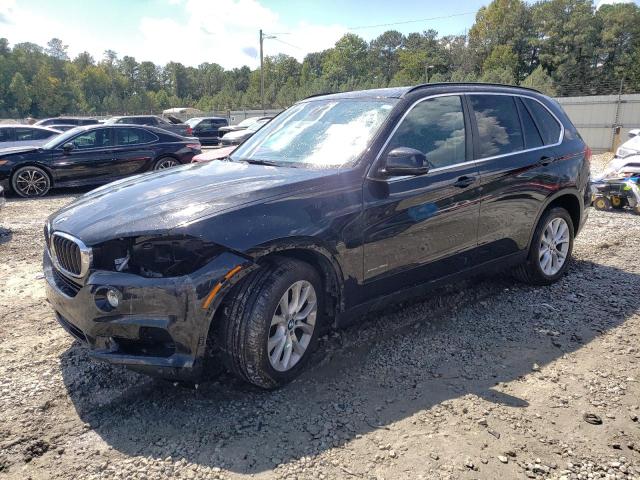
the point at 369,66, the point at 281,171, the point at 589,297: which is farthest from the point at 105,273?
the point at 369,66

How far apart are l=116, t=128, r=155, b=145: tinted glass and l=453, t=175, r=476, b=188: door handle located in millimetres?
9774

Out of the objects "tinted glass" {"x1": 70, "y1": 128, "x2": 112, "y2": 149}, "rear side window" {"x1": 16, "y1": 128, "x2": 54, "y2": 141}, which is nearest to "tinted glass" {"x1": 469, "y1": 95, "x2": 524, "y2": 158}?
"tinted glass" {"x1": 70, "y1": 128, "x2": 112, "y2": 149}

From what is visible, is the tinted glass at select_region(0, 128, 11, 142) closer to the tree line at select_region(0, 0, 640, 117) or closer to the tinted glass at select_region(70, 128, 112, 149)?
the tinted glass at select_region(70, 128, 112, 149)

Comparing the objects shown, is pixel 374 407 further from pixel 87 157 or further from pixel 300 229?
pixel 87 157

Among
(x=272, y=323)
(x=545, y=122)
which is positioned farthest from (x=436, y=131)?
(x=272, y=323)

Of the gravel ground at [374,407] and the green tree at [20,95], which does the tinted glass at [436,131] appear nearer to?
the gravel ground at [374,407]

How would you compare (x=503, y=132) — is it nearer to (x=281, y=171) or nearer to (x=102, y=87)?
(x=281, y=171)

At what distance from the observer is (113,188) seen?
3723 mm

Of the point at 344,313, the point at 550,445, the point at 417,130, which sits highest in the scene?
the point at 417,130

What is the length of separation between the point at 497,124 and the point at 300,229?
2.44 meters

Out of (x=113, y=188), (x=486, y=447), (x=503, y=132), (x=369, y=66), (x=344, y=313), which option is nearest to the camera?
(x=486, y=447)

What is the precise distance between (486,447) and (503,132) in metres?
2.90

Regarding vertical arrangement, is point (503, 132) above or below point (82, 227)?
above

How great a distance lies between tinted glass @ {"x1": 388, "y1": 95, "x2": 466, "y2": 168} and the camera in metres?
3.84
